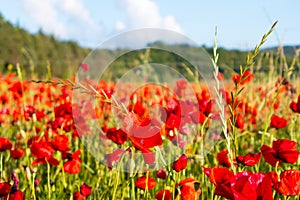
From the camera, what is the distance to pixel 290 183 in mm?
820

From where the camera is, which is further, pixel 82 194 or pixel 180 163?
pixel 82 194

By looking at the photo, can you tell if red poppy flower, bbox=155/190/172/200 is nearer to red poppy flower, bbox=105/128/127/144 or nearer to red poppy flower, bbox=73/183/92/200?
red poppy flower, bbox=105/128/127/144

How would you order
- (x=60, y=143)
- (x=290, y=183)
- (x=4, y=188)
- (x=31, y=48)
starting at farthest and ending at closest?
1. (x=31, y=48)
2. (x=60, y=143)
3. (x=4, y=188)
4. (x=290, y=183)

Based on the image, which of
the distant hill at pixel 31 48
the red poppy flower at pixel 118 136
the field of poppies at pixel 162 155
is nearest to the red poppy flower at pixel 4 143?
the field of poppies at pixel 162 155

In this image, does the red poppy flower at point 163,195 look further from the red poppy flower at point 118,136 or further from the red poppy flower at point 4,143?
the red poppy flower at point 4,143

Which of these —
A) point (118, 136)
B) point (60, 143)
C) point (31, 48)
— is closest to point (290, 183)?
point (118, 136)

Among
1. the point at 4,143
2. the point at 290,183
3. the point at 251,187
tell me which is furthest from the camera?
the point at 4,143

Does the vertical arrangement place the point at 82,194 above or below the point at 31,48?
below

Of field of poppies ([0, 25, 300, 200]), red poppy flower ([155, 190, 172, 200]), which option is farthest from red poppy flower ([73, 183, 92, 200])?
red poppy flower ([155, 190, 172, 200])

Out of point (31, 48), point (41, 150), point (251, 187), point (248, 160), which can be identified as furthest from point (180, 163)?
point (31, 48)

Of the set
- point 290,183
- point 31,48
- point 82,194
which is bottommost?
point 82,194

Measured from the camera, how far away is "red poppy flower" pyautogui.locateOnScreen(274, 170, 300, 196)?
0.81 meters

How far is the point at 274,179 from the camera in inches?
36.0

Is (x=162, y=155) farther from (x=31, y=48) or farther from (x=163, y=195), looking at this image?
(x=31, y=48)
